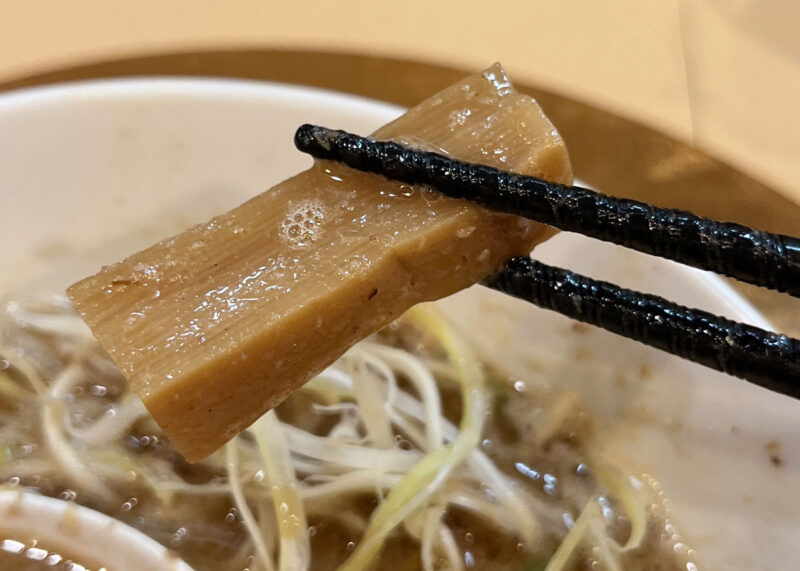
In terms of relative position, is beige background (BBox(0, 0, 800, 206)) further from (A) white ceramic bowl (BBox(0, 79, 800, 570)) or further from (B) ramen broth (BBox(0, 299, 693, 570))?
(B) ramen broth (BBox(0, 299, 693, 570))

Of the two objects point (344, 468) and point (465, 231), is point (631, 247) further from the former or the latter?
point (344, 468)

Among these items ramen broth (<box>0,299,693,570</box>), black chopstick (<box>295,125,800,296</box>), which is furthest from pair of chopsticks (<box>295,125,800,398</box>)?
ramen broth (<box>0,299,693,570</box>)

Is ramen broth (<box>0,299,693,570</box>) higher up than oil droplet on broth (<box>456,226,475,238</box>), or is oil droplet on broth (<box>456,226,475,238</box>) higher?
oil droplet on broth (<box>456,226,475,238</box>)

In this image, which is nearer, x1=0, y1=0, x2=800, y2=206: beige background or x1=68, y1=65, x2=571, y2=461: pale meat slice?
A: x1=68, y1=65, x2=571, y2=461: pale meat slice

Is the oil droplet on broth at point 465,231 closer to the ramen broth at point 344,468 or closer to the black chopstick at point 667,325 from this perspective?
the black chopstick at point 667,325

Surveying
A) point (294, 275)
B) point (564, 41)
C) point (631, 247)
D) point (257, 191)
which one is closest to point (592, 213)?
point (631, 247)
